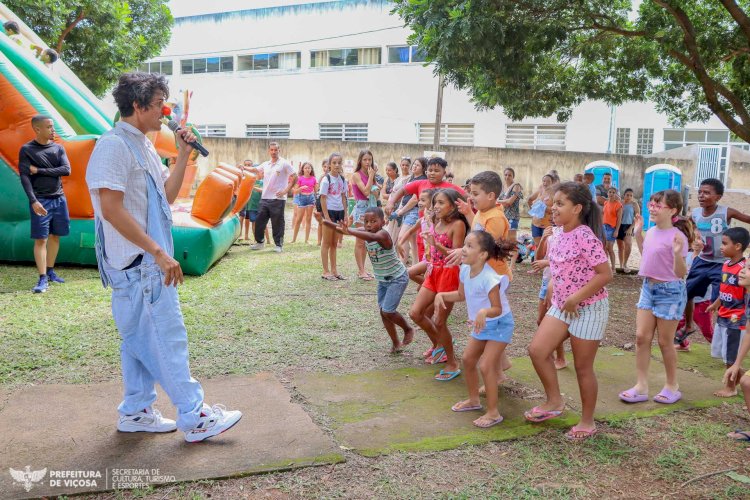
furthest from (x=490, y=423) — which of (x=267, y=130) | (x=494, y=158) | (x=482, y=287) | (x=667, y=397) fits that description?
(x=267, y=130)

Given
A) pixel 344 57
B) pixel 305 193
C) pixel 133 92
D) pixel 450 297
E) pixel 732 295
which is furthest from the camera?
pixel 344 57

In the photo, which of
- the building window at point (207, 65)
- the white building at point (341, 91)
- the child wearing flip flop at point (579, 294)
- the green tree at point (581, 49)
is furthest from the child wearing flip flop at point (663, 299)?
the building window at point (207, 65)

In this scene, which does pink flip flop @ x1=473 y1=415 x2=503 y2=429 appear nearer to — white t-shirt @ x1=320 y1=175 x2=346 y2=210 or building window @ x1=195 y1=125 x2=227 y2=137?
white t-shirt @ x1=320 y1=175 x2=346 y2=210

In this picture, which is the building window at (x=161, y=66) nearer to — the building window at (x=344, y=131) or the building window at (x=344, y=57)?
the building window at (x=344, y=57)

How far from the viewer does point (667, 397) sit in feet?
15.5

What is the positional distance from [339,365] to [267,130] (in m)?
24.4

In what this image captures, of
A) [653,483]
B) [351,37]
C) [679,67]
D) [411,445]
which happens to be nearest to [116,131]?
[411,445]

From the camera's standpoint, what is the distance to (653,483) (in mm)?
3545

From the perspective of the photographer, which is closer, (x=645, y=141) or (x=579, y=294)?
(x=579, y=294)

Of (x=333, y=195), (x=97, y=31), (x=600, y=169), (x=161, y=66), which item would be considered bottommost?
(x=333, y=195)

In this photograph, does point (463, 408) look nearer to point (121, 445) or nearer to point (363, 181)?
point (121, 445)

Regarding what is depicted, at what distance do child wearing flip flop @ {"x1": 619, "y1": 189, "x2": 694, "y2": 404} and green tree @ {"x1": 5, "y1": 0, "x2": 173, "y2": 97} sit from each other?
13152 mm

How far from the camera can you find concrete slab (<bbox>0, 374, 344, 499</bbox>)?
331 centimetres

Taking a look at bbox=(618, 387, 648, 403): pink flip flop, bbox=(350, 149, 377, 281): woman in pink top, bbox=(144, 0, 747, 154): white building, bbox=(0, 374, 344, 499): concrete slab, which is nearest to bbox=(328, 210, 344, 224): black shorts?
bbox=(350, 149, 377, 281): woman in pink top
